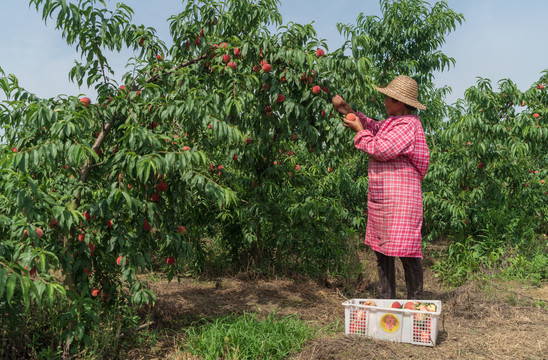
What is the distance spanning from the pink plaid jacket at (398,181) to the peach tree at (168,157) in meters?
0.35

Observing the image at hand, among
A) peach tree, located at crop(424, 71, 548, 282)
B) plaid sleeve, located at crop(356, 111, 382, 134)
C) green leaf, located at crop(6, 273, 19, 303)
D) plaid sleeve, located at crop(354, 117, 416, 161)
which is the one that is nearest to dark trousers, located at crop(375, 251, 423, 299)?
plaid sleeve, located at crop(354, 117, 416, 161)

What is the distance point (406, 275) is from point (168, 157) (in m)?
1.91

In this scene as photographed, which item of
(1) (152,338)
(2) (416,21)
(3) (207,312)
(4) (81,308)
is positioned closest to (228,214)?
(3) (207,312)

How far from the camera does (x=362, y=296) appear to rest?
4.38 meters

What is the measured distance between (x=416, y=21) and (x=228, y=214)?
4323 mm

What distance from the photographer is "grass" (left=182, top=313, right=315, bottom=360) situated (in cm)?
273

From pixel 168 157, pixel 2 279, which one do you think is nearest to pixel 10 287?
pixel 2 279

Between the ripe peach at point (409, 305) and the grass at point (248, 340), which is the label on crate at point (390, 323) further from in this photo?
the grass at point (248, 340)

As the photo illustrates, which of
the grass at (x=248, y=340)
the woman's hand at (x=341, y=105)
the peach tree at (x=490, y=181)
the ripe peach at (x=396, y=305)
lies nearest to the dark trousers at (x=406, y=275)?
the ripe peach at (x=396, y=305)

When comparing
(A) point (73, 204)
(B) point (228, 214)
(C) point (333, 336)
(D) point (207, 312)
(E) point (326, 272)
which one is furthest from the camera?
(E) point (326, 272)

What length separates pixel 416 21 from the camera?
265 inches

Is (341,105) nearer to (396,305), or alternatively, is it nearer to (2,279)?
(396,305)

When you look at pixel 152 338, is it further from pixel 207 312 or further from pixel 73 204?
pixel 73 204

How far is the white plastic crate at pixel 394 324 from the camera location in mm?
2855
